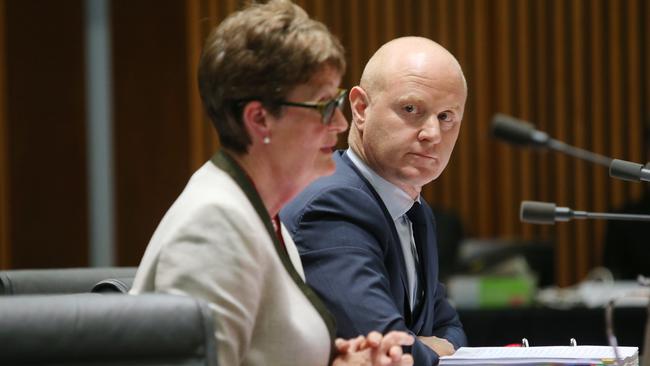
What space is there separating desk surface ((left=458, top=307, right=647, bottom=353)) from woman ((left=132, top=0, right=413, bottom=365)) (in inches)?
104

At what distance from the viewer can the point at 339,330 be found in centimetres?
211

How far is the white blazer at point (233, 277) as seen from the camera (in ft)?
5.31

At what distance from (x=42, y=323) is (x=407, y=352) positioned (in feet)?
2.87

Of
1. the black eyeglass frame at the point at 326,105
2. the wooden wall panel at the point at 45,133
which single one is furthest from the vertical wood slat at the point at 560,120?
the black eyeglass frame at the point at 326,105

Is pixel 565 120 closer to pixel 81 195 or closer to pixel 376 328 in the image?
pixel 81 195

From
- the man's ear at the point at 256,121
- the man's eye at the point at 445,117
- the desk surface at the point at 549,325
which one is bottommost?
the desk surface at the point at 549,325

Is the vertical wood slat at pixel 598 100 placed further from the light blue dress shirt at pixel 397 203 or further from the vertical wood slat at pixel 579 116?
the light blue dress shirt at pixel 397 203

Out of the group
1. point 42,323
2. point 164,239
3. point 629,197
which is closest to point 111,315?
point 42,323

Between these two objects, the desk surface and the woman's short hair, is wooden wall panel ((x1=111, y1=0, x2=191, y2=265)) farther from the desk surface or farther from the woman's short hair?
the woman's short hair

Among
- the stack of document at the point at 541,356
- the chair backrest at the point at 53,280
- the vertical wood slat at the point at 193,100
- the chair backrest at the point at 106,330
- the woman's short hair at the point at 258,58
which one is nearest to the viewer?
the chair backrest at the point at 106,330

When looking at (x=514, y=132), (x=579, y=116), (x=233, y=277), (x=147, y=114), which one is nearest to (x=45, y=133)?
(x=147, y=114)

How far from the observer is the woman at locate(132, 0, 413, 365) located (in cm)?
163

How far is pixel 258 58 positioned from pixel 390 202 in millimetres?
774

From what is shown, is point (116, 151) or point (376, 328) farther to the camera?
point (116, 151)
